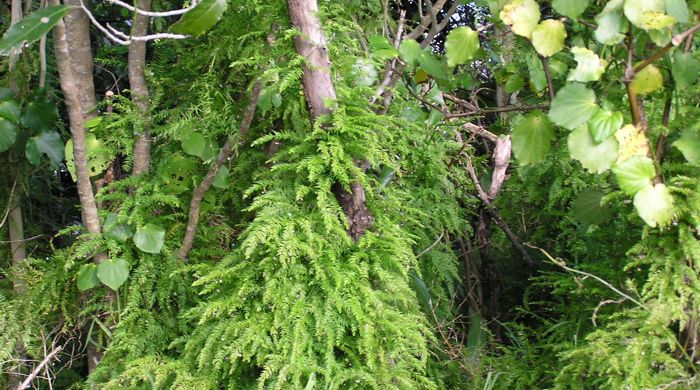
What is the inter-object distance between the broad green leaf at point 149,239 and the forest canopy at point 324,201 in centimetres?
1

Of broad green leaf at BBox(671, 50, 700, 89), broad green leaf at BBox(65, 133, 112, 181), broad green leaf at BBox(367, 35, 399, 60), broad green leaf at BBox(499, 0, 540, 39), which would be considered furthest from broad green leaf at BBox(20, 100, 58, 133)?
broad green leaf at BBox(671, 50, 700, 89)

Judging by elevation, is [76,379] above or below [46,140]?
below

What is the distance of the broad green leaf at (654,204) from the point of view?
115 centimetres

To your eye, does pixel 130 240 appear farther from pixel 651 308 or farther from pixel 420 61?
pixel 651 308

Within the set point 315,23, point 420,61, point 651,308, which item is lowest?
point 651,308

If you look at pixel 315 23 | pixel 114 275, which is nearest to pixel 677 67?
pixel 315 23

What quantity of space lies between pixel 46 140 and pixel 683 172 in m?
1.62

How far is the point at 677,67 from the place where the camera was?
3.96 ft

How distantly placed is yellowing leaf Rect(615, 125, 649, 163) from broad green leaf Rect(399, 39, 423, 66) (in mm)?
585

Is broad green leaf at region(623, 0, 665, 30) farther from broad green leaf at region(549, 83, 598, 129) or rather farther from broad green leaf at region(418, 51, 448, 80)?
broad green leaf at region(418, 51, 448, 80)

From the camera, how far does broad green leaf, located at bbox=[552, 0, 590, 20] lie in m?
1.18

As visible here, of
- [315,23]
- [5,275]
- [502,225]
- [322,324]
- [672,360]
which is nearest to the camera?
[672,360]

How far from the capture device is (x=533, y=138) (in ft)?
4.34

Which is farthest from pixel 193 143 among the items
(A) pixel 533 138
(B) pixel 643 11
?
(B) pixel 643 11
